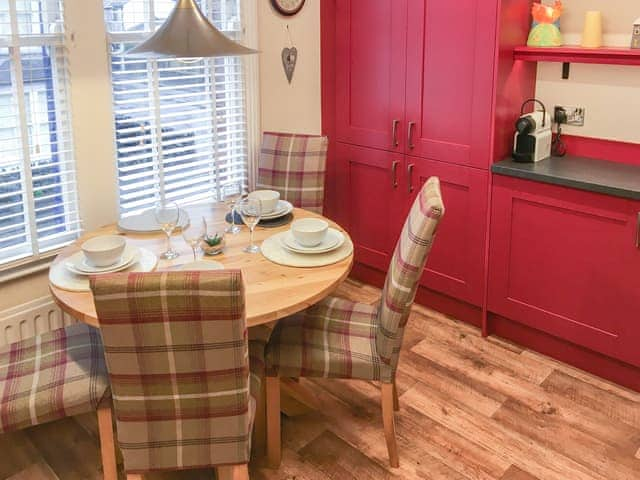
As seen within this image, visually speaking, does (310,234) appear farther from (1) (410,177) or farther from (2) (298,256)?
(1) (410,177)

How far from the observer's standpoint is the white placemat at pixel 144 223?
8.80ft

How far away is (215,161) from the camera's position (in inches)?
136

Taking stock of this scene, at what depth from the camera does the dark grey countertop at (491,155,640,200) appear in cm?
272

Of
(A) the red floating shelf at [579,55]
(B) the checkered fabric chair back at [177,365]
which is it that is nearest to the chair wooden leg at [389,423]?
(B) the checkered fabric chair back at [177,365]

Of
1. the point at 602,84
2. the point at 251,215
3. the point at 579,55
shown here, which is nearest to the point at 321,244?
the point at 251,215

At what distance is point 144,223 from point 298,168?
892mm

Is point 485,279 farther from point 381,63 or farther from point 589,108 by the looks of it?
point 381,63

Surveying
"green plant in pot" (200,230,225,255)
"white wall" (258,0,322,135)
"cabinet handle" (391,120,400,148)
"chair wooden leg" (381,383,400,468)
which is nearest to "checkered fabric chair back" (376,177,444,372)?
"chair wooden leg" (381,383,400,468)

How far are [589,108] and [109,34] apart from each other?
2.17m

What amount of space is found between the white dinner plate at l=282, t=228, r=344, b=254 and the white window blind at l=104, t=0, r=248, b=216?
3.06 ft

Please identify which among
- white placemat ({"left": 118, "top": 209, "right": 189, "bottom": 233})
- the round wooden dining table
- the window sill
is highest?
white placemat ({"left": 118, "top": 209, "right": 189, "bottom": 233})

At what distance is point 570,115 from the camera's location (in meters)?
3.19

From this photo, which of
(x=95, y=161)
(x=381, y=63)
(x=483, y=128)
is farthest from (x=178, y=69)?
(x=483, y=128)

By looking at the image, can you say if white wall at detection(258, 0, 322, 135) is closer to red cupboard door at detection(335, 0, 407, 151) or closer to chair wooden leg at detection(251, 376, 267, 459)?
red cupboard door at detection(335, 0, 407, 151)
